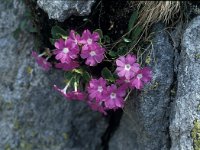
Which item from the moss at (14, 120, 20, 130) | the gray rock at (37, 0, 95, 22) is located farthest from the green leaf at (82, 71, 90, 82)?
the moss at (14, 120, 20, 130)

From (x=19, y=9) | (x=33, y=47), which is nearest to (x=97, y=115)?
(x=33, y=47)

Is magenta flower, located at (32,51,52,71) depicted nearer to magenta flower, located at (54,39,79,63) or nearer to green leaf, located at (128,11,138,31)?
magenta flower, located at (54,39,79,63)

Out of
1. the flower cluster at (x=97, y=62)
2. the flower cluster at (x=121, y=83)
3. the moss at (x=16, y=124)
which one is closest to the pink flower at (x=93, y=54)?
the flower cluster at (x=97, y=62)

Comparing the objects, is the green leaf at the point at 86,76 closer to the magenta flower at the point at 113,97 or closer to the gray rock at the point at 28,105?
the magenta flower at the point at 113,97

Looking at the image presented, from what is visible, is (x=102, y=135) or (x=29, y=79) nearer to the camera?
(x=29, y=79)

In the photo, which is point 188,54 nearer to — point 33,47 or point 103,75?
point 103,75

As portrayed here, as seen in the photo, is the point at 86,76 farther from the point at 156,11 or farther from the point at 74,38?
the point at 156,11

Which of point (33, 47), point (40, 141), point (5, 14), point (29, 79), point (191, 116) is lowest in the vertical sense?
point (40, 141)
